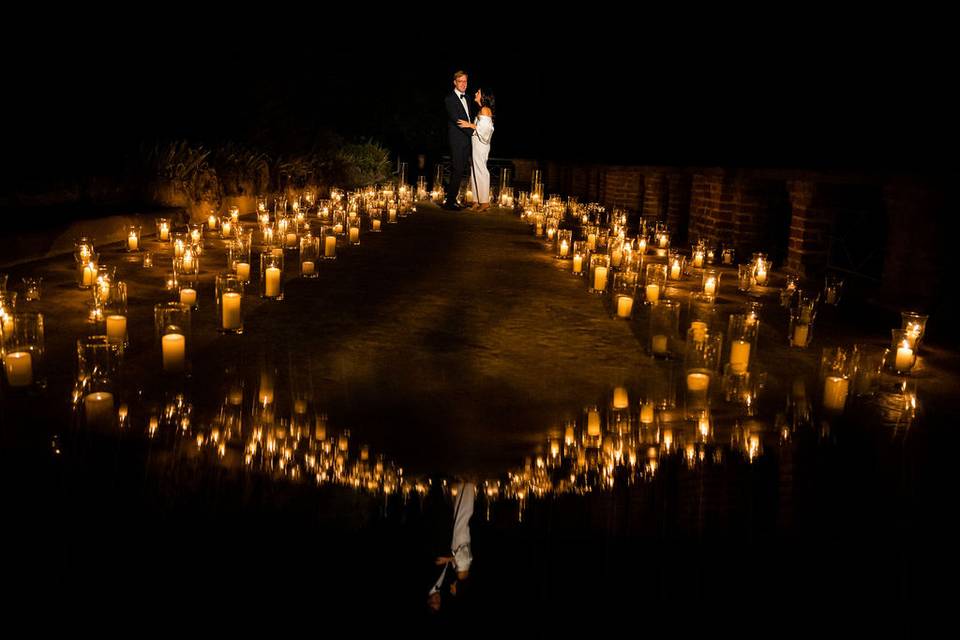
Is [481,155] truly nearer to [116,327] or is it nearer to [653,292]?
[653,292]

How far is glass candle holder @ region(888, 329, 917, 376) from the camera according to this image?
559 centimetres

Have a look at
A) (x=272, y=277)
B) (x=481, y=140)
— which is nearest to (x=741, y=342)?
(x=272, y=277)

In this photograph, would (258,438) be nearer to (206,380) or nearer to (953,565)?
(206,380)

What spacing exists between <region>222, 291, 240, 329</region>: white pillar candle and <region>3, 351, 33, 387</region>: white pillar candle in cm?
158

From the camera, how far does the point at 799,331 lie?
633 cm

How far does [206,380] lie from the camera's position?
494 centimetres

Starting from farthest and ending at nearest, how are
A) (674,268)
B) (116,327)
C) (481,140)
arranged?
1. (481,140)
2. (674,268)
3. (116,327)

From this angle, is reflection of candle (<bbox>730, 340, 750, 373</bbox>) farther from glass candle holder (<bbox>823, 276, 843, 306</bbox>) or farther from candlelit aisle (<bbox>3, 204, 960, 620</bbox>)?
glass candle holder (<bbox>823, 276, 843, 306</bbox>)

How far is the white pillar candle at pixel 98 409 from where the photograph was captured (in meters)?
4.18

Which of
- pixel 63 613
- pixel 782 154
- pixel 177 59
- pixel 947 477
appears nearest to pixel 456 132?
pixel 782 154

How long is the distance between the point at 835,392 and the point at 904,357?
35.6 inches

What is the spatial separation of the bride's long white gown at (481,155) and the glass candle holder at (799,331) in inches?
416

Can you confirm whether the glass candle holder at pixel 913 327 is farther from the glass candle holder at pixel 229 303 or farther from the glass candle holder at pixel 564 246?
the glass candle holder at pixel 564 246

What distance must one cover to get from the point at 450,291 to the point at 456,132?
7465 mm
